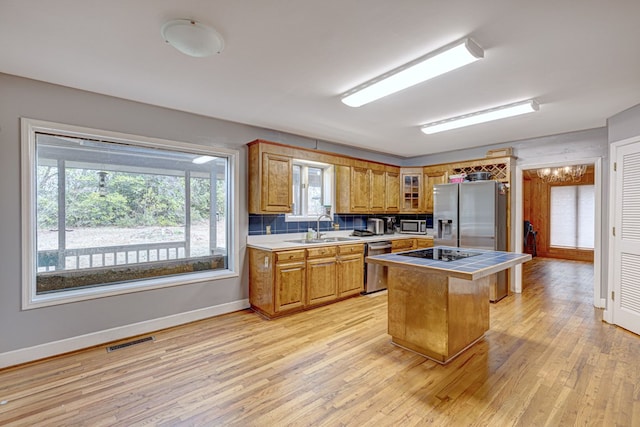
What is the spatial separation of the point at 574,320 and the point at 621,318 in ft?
1.37

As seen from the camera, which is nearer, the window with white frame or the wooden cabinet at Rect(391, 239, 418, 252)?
the window with white frame

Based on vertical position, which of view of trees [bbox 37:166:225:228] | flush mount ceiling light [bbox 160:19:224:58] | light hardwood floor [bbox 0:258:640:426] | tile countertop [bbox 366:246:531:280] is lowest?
light hardwood floor [bbox 0:258:640:426]

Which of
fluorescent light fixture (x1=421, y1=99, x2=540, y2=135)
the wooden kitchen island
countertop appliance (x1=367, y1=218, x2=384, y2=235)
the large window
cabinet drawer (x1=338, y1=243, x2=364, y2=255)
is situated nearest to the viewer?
the wooden kitchen island

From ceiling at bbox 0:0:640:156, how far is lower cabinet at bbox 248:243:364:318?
177cm

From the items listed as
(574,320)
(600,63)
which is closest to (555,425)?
(574,320)

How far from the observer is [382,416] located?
1.90 meters

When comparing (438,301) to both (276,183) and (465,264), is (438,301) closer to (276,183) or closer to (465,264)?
(465,264)

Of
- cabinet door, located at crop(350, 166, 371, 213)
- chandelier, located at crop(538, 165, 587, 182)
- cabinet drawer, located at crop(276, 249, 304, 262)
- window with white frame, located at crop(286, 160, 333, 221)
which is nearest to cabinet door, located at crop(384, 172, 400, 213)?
cabinet door, located at crop(350, 166, 371, 213)

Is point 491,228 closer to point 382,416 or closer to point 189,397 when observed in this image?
point 382,416

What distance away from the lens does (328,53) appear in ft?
7.03

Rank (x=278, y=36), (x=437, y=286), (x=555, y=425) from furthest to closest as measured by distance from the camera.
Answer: (x=437, y=286) < (x=278, y=36) < (x=555, y=425)

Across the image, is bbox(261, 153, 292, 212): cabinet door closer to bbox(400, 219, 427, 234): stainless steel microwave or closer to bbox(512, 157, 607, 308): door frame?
bbox(400, 219, 427, 234): stainless steel microwave

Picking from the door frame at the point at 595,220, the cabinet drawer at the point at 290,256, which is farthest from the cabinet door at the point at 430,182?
the cabinet drawer at the point at 290,256

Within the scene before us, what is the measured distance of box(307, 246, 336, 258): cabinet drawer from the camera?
12.7ft
